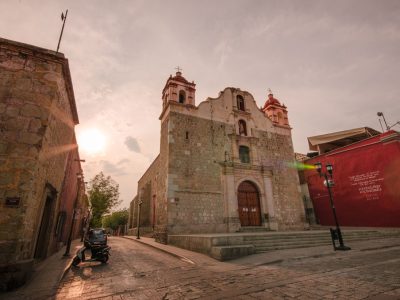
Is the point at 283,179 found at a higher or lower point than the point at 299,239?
higher

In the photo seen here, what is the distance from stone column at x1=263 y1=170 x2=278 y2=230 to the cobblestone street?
835 cm

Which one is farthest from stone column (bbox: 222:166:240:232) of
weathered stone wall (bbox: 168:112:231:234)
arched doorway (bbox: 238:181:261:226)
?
arched doorway (bbox: 238:181:261:226)

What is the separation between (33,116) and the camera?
593 centimetres

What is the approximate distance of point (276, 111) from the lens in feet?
64.9

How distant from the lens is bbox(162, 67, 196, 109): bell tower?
51.7 ft

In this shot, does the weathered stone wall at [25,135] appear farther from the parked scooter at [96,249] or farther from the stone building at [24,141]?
the parked scooter at [96,249]

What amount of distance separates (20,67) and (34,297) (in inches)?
239

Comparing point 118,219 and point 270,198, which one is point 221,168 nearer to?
point 270,198

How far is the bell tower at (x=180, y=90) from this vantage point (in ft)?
51.7

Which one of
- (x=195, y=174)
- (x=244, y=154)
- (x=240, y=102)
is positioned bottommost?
(x=195, y=174)

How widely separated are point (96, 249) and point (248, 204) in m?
10.2

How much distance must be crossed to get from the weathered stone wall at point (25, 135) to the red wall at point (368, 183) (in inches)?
728

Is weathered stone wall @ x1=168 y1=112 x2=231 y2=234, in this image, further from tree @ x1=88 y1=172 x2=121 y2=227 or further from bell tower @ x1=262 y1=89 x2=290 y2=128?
tree @ x1=88 y1=172 x2=121 y2=227

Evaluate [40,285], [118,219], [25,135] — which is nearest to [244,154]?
[25,135]
